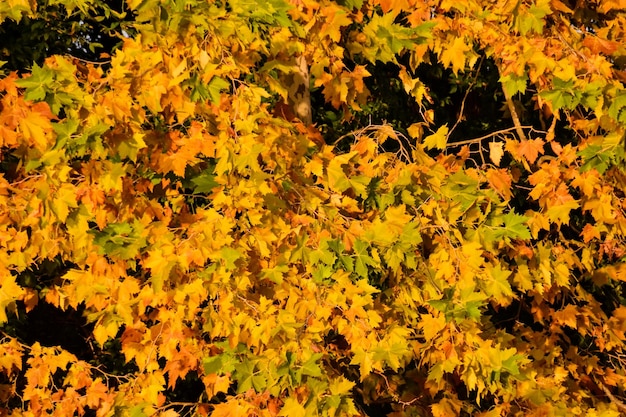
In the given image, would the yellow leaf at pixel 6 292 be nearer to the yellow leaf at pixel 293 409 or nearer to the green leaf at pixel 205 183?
the green leaf at pixel 205 183

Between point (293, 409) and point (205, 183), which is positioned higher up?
point (205, 183)

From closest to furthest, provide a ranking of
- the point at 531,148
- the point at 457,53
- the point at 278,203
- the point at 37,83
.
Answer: the point at 37,83, the point at 278,203, the point at 457,53, the point at 531,148

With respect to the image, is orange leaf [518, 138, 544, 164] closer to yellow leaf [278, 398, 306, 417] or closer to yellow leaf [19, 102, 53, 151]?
yellow leaf [278, 398, 306, 417]

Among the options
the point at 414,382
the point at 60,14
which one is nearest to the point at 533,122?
the point at 414,382

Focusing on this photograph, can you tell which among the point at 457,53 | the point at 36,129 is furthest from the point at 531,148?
the point at 36,129

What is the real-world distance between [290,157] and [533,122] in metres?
3.62

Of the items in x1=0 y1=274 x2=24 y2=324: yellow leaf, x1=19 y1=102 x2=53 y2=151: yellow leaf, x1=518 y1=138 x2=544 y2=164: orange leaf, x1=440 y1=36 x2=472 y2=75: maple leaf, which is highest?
x1=440 y1=36 x2=472 y2=75: maple leaf

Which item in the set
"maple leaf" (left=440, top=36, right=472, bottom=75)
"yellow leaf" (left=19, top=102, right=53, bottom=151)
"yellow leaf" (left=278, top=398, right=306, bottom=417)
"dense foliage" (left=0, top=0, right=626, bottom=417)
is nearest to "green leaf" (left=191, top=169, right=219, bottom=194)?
"dense foliage" (left=0, top=0, right=626, bottom=417)

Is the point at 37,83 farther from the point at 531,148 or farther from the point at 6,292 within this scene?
the point at 531,148

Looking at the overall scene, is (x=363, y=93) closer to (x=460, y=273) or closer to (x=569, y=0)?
(x=460, y=273)

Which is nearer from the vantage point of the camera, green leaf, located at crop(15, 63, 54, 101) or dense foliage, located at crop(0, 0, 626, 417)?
green leaf, located at crop(15, 63, 54, 101)

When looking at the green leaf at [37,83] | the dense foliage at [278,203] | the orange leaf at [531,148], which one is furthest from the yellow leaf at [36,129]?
the orange leaf at [531,148]

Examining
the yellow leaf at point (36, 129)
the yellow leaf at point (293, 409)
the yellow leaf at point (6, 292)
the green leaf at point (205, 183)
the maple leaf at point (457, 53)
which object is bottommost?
the yellow leaf at point (293, 409)

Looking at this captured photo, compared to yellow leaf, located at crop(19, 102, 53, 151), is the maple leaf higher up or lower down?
higher up
